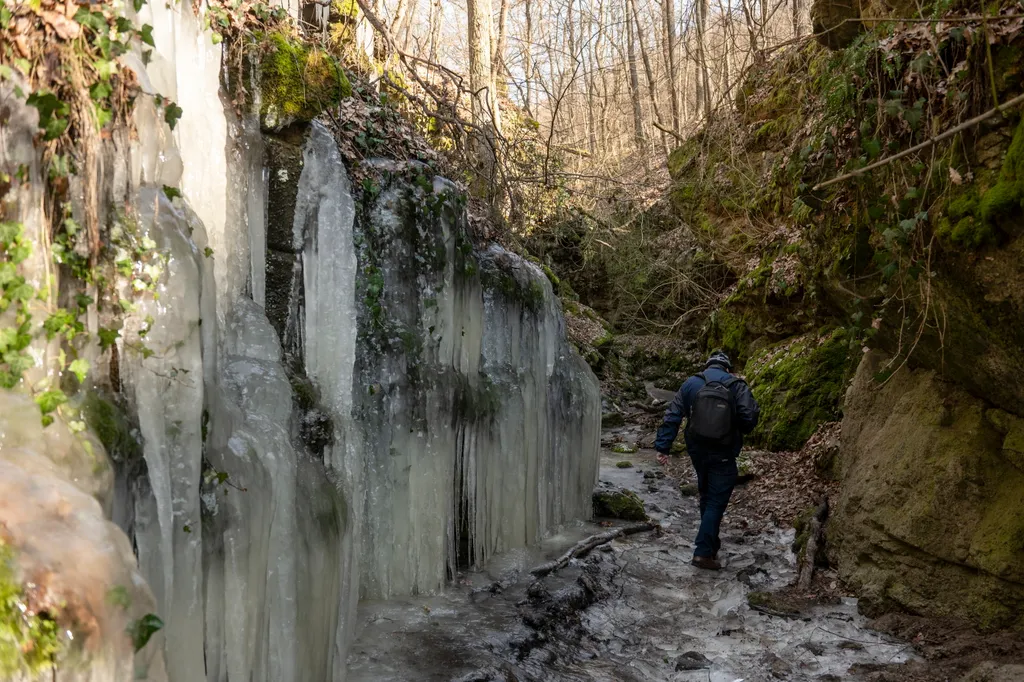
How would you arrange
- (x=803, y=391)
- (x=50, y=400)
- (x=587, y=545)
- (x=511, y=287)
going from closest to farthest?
(x=50, y=400)
(x=587, y=545)
(x=511, y=287)
(x=803, y=391)

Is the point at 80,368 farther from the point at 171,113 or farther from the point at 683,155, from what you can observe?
the point at 683,155

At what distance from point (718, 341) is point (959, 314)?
9435 mm

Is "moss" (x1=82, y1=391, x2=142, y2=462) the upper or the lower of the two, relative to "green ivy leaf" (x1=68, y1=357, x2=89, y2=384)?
lower

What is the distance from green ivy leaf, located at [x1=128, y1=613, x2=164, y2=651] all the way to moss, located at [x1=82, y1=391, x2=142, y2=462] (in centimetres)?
78

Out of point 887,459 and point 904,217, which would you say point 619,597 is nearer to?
point 887,459

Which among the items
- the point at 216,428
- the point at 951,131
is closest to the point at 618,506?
the point at 216,428

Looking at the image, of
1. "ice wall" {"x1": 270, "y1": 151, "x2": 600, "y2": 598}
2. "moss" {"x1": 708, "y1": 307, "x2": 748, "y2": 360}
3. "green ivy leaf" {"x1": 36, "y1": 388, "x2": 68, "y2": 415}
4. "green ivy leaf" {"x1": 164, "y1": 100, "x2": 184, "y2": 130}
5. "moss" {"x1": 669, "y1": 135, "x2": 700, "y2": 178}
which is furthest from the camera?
"moss" {"x1": 669, "y1": 135, "x2": 700, "y2": 178}

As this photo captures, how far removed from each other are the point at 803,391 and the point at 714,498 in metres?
3.87

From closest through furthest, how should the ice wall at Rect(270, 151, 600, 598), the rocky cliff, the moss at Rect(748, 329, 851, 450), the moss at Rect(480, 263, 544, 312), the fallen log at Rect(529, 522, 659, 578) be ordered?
1. the rocky cliff
2. the ice wall at Rect(270, 151, 600, 598)
3. the fallen log at Rect(529, 522, 659, 578)
4. the moss at Rect(480, 263, 544, 312)
5. the moss at Rect(748, 329, 851, 450)

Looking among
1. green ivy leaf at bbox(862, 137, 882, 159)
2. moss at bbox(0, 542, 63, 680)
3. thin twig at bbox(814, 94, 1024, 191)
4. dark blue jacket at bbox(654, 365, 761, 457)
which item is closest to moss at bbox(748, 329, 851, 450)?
dark blue jacket at bbox(654, 365, 761, 457)

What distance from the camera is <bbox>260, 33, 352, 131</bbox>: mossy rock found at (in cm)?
520

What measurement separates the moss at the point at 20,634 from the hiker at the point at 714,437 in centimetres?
558

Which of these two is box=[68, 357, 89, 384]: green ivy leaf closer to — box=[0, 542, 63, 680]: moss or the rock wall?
box=[0, 542, 63, 680]: moss

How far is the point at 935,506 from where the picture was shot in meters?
5.23
